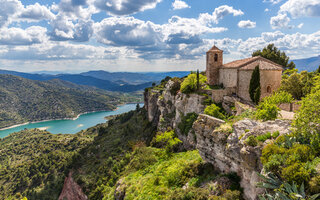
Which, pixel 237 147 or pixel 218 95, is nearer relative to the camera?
pixel 237 147

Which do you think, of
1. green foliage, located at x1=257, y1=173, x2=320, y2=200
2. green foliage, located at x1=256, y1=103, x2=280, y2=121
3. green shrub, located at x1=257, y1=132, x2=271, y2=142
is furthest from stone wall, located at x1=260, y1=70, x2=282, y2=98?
green foliage, located at x1=257, y1=173, x2=320, y2=200

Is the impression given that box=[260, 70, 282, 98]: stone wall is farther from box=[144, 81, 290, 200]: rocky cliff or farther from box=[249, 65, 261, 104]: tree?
box=[144, 81, 290, 200]: rocky cliff

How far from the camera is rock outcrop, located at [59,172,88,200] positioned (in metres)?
46.0

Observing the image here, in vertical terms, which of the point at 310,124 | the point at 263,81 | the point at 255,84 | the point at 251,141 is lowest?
the point at 251,141

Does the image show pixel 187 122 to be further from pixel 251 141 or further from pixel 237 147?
pixel 251 141

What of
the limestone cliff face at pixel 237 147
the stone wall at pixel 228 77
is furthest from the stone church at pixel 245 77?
the limestone cliff face at pixel 237 147

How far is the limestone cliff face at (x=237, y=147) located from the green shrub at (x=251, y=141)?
0.26 m

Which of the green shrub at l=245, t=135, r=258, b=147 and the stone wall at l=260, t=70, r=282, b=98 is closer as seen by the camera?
the green shrub at l=245, t=135, r=258, b=147

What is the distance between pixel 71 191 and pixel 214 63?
51.7m

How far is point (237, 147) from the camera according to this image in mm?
14391

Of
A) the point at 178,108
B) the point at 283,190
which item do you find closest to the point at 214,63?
the point at 178,108

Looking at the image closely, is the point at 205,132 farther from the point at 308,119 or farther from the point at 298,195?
the point at 298,195

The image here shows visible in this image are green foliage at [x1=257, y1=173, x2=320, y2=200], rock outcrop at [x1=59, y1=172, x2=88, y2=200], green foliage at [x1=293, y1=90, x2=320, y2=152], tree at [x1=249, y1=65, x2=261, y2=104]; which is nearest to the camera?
green foliage at [x1=257, y1=173, x2=320, y2=200]

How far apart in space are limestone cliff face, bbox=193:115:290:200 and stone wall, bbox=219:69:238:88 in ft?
54.2
